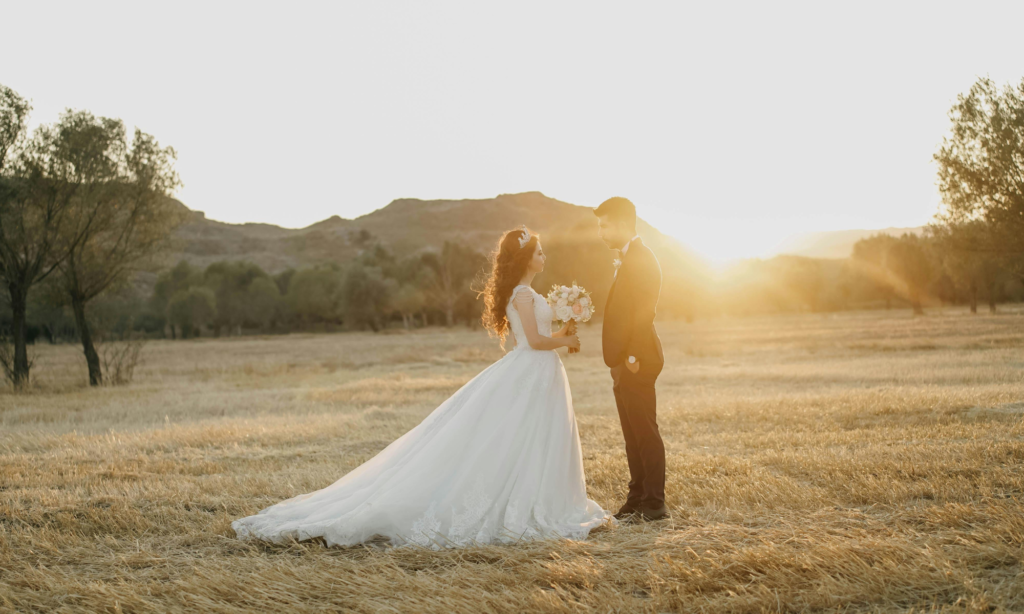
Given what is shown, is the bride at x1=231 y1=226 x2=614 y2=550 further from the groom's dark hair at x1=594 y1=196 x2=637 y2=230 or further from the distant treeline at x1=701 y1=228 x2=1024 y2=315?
the distant treeline at x1=701 y1=228 x2=1024 y2=315

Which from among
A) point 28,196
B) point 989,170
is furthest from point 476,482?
point 989,170

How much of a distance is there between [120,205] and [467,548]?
22599 mm

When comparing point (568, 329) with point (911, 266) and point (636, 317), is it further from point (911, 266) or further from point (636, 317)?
point (911, 266)

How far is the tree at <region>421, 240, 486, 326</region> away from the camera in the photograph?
82250mm

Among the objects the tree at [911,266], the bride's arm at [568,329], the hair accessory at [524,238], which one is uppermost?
the tree at [911,266]

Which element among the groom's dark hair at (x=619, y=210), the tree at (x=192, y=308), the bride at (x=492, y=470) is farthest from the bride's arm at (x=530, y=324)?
the tree at (x=192, y=308)

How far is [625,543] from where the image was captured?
5.43 m

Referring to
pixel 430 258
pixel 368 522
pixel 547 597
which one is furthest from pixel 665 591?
pixel 430 258

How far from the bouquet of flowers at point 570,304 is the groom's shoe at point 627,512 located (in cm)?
165

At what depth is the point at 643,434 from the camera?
6426mm

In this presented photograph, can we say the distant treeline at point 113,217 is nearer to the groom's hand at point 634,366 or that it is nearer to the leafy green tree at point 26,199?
the leafy green tree at point 26,199

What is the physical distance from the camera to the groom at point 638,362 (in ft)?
20.7

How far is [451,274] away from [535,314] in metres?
Result: 76.9

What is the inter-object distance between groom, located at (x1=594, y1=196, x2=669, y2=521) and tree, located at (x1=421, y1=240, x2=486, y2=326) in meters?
74.7
